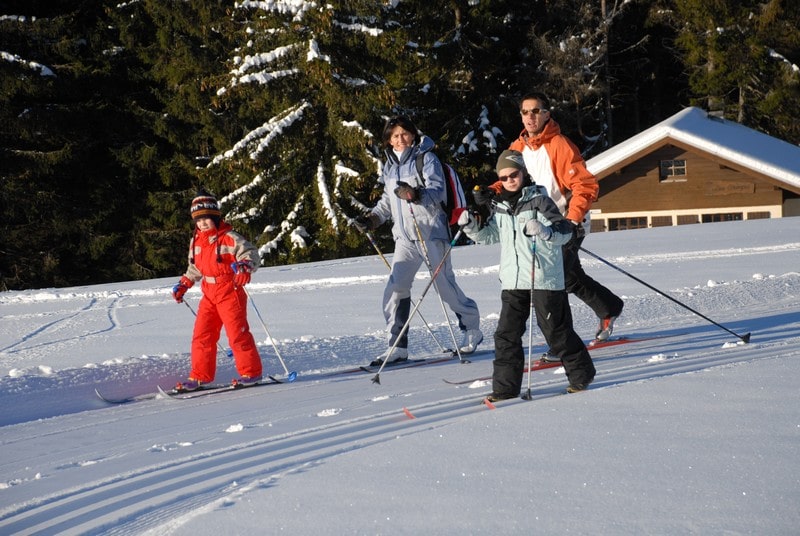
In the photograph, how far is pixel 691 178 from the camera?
23.7m

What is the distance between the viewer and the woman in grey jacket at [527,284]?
4.84 meters

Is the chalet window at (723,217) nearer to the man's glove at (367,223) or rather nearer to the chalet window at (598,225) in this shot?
the chalet window at (598,225)

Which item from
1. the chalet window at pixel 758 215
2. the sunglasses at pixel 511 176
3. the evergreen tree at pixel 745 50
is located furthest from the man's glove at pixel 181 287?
Result: the evergreen tree at pixel 745 50

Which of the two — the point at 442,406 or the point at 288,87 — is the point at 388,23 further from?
the point at 442,406

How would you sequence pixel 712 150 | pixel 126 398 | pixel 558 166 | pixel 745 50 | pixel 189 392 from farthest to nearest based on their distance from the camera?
pixel 745 50, pixel 712 150, pixel 126 398, pixel 189 392, pixel 558 166

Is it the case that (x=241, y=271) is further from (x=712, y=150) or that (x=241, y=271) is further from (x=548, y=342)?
(x=712, y=150)

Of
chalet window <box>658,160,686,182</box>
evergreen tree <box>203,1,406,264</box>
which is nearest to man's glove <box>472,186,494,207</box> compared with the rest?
evergreen tree <box>203,1,406,264</box>

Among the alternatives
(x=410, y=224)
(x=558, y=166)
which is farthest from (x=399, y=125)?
(x=558, y=166)

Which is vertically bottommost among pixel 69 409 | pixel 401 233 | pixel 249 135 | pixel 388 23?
pixel 69 409

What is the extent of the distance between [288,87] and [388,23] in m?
3.10

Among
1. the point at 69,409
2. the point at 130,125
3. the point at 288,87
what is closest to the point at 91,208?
the point at 130,125

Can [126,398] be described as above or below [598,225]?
below

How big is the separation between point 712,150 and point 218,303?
1848 cm

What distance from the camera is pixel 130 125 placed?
97.9 feet
